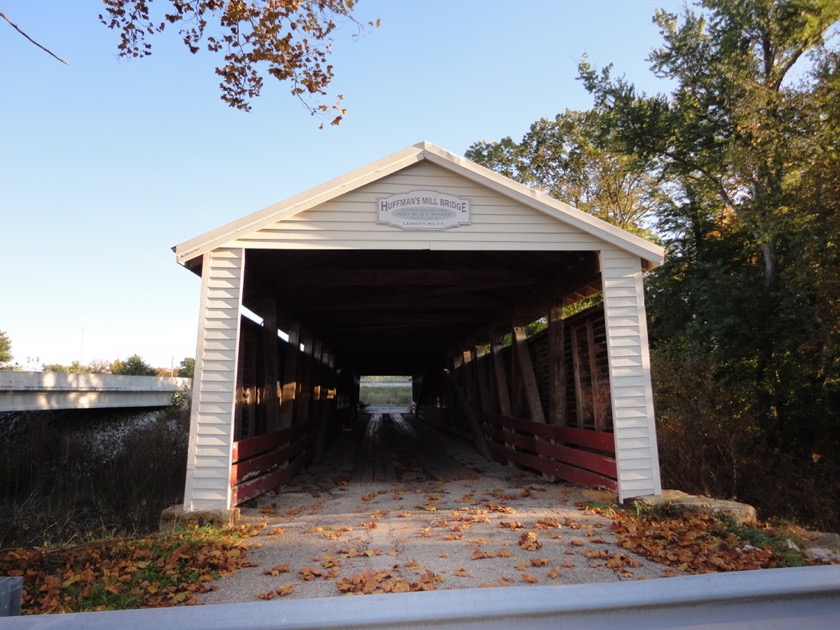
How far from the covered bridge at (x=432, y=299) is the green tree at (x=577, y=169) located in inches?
603

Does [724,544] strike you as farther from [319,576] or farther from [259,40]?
[259,40]

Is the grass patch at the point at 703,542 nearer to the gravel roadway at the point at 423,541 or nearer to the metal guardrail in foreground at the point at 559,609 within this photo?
the gravel roadway at the point at 423,541

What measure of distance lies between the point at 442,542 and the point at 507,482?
13.4ft

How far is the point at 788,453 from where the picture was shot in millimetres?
14266

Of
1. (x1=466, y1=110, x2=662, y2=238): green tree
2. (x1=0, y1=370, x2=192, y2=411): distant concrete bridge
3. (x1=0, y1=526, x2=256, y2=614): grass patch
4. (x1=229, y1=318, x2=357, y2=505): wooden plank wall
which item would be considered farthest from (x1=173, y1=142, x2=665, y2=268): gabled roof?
(x1=466, y1=110, x2=662, y2=238): green tree

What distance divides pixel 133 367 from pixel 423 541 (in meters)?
35.6

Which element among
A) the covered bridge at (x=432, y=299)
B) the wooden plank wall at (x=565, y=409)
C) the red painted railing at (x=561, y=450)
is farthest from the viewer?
the wooden plank wall at (x=565, y=409)

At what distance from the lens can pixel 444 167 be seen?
24.3 ft

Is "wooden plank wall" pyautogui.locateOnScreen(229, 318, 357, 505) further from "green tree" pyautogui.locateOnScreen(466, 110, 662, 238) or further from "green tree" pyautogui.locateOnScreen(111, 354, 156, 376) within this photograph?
"green tree" pyautogui.locateOnScreen(111, 354, 156, 376)

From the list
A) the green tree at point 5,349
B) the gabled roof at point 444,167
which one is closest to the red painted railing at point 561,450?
the gabled roof at point 444,167

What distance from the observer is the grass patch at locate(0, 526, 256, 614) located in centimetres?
411

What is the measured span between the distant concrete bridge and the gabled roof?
30.8 ft

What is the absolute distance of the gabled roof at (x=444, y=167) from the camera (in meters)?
7.04

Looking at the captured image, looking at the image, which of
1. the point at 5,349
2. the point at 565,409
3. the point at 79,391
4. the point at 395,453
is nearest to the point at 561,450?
the point at 565,409
